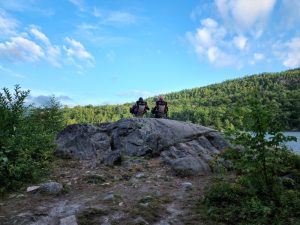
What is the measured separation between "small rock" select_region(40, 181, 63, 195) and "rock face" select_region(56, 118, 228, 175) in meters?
3.63

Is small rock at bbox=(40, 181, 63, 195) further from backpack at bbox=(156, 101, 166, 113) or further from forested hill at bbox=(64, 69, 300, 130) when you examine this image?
forested hill at bbox=(64, 69, 300, 130)

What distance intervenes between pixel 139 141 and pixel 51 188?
629 cm

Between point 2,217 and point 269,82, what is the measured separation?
189954mm

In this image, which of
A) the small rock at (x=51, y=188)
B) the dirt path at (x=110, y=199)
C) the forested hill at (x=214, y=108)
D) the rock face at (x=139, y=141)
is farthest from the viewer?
the forested hill at (x=214, y=108)

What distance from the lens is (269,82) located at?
7274 inches

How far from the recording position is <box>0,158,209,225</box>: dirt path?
785 cm

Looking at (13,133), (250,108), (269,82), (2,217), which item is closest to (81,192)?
(2,217)

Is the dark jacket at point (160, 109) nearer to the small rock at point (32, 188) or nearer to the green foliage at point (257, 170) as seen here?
the small rock at point (32, 188)

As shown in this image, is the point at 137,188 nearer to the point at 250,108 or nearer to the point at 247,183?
the point at 247,183

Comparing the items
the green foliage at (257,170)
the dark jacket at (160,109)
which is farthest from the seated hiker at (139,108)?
the green foliage at (257,170)

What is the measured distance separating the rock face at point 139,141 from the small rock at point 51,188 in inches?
143

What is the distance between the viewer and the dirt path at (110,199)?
309 inches

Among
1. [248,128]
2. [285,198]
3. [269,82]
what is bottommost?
[285,198]

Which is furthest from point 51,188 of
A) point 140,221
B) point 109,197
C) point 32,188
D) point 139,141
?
point 139,141
